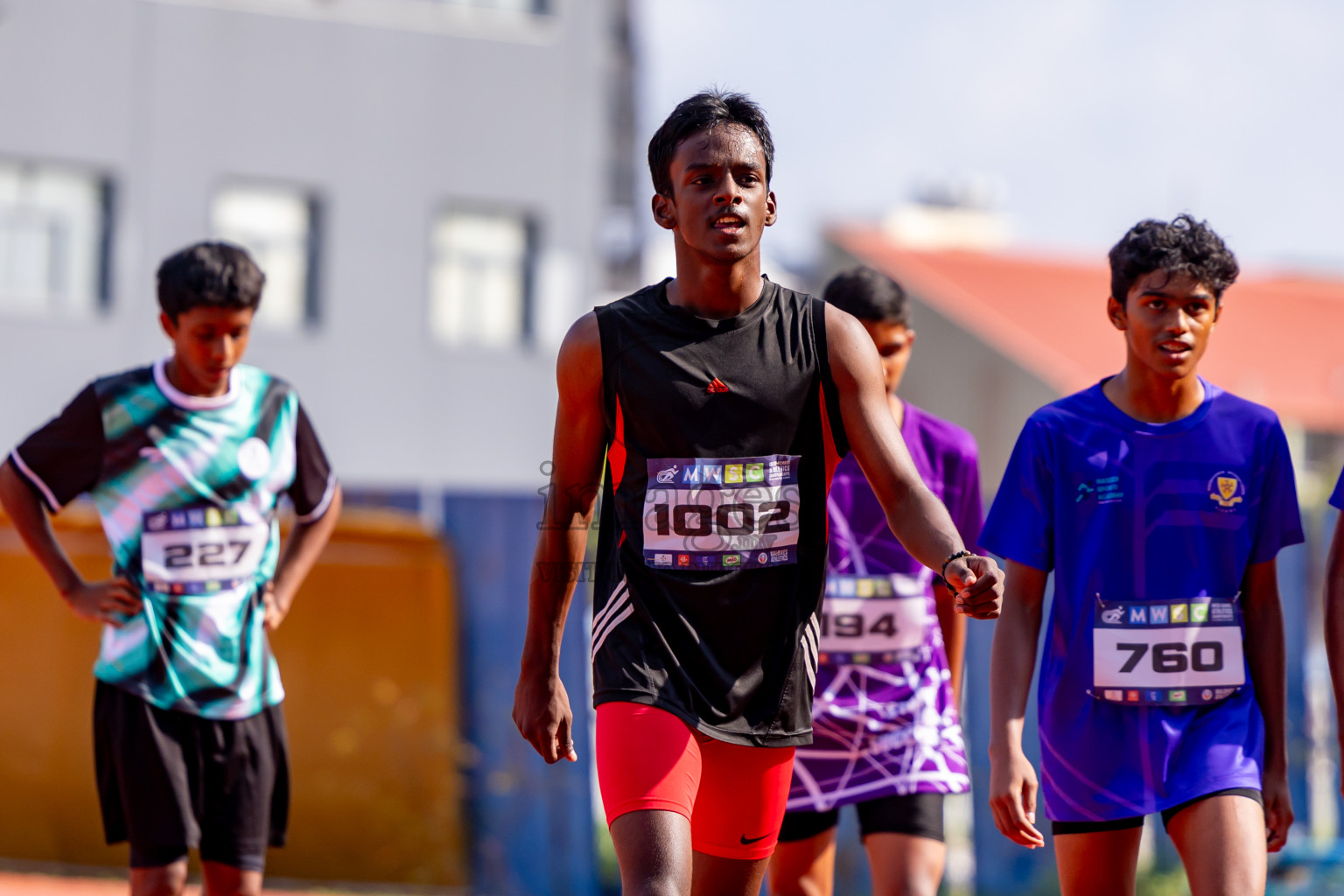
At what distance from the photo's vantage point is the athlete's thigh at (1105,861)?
4102mm

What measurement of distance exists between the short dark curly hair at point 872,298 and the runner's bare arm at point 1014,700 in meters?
1.15

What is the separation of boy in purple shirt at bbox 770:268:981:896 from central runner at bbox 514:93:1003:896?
120 centimetres

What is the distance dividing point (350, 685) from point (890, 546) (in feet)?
16.7

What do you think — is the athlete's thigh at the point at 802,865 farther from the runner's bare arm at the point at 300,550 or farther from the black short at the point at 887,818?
the runner's bare arm at the point at 300,550

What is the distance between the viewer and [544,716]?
143 inches

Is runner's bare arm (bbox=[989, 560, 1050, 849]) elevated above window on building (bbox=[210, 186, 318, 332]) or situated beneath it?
situated beneath

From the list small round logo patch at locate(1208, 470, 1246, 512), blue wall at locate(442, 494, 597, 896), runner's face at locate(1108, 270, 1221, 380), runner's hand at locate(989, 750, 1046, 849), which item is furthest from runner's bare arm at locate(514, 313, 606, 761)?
blue wall at locate(442, 494, 597, 896)

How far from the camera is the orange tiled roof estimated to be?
94.3 ft

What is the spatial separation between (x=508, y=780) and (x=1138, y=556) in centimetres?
578

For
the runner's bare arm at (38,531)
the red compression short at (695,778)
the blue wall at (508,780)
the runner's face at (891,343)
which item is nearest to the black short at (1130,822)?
the red compression short at (695,778)

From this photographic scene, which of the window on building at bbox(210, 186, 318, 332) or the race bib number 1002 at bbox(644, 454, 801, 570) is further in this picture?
Answer: the window on building at bbox(210, 186, 318, 332)

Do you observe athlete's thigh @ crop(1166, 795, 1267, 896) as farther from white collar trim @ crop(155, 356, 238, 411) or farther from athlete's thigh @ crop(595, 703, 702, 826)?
white collar trim @ crop(155, 356, 238, 411)

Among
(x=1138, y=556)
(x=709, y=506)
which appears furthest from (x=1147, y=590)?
(x=709, y=506)

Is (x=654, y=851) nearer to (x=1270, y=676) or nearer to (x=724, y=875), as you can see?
(x=724, y=875)
